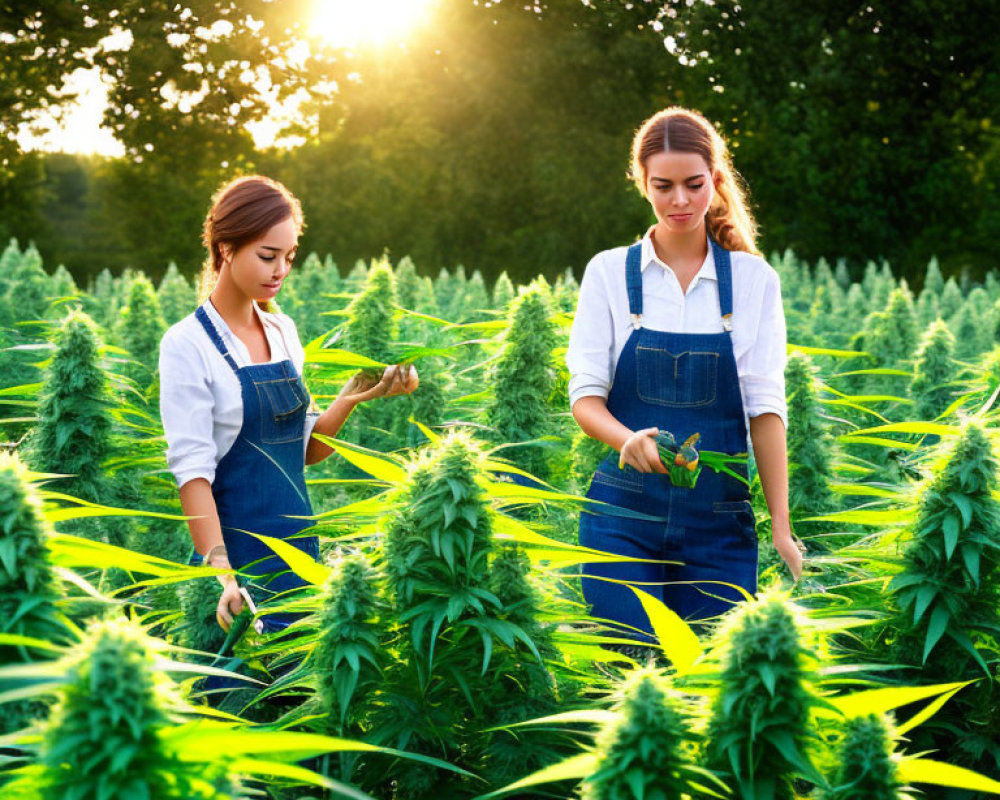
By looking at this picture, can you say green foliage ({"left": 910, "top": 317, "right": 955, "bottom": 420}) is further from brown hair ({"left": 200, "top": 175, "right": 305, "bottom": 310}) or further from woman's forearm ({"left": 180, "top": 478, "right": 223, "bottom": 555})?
woman's forearm ({"left": 180, "top": 478, "right": 223, "bottom": 555})

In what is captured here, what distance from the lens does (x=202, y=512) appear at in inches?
102

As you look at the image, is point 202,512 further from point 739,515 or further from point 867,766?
point 867,766

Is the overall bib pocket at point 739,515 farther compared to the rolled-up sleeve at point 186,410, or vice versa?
the overall bib pocket at point 739,515

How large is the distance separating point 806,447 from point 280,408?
214 cm

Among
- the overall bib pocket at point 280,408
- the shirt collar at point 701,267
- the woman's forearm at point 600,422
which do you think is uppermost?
the shirt collar at point 701,267

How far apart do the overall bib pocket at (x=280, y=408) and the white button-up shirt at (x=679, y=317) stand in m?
0.73

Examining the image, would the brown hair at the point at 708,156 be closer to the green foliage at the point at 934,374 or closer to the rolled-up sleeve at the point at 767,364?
the rolled-up sleeve at the point at 767,364

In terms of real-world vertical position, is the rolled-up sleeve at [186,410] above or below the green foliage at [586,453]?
above

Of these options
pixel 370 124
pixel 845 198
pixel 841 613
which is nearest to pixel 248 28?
pixel 370 124

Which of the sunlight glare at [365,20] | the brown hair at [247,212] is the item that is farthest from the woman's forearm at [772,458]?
the sunlight glare at [365,20]

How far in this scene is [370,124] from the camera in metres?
26.7

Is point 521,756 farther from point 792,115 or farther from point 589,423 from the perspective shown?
point 792,115

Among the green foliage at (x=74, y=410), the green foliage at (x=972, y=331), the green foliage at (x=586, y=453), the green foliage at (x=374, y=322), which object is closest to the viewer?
the green foliage at (x=74, y=410)

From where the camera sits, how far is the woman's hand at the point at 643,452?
8.30 feet
